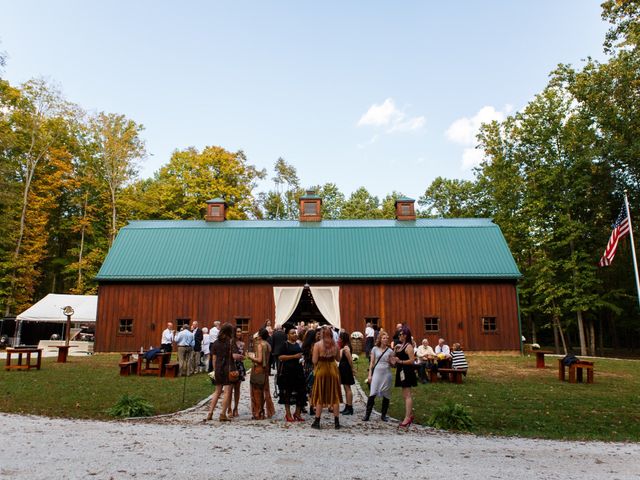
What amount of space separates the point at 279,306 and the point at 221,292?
296cm

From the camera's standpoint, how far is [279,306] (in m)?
22.1

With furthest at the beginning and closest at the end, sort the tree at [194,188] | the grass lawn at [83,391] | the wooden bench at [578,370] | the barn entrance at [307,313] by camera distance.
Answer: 1. the tree at [194,188]
2. the barn entrance at [307,313]
3. the wooden bench at [578,370]
4. the grass lawn at [83,391]

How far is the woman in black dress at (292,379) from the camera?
8.36 m

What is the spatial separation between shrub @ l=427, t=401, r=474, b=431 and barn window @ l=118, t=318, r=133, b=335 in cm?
1809

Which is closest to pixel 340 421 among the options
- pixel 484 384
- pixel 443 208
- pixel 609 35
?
pixel 484 384

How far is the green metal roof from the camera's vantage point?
22266 millimetres

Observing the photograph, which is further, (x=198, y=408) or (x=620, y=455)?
(x=198, y=408)

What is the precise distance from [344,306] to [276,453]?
16292 mm

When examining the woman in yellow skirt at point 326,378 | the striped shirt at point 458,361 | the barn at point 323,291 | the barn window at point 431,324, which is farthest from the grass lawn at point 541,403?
the barn at point 323,291

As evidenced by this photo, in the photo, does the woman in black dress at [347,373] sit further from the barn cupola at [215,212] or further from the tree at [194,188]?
the tree at [194,188]

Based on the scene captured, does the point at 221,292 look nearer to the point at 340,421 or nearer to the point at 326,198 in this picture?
the point at 340,421

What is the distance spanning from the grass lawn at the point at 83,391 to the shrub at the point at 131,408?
0.62ft

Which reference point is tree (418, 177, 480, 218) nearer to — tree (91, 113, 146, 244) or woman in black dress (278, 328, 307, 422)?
tree (91, 113, 146, 244)

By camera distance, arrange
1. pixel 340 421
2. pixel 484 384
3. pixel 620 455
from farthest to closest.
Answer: pixel 484 384, pixel 340 421, pixel 620 455
